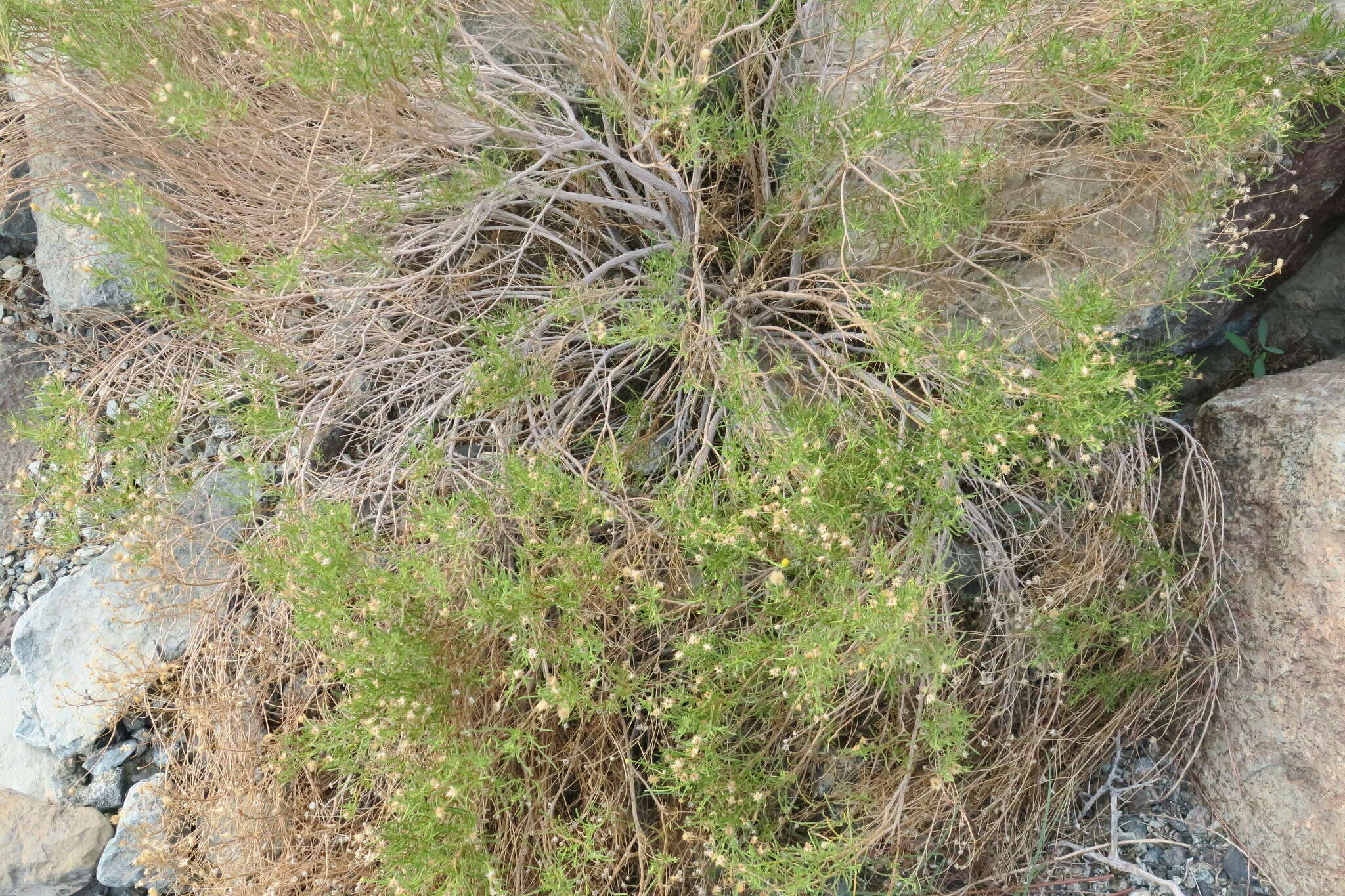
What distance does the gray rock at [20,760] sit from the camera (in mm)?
3172

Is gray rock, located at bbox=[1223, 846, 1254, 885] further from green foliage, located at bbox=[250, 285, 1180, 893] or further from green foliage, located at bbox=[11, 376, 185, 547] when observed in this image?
green foliage, located at bbox=[11, 376, 185, 547]

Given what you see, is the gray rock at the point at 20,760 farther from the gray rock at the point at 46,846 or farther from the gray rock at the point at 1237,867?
the gray rock at the point at 1237,867

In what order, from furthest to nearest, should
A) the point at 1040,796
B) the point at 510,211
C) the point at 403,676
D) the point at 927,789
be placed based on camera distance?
1. the point at 510,211
2. the point at 1040,796
3. the point at 927,789
4. the point at 403,676

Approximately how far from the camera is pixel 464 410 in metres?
2.70

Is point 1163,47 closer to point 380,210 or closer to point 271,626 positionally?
point 380,210

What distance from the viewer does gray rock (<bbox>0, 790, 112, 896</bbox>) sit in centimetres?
299

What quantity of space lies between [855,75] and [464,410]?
Answer: 5.56 feet

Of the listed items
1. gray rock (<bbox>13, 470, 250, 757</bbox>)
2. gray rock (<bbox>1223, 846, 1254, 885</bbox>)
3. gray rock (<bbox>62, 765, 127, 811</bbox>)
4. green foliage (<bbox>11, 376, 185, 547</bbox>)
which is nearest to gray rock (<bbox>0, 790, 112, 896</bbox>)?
gray rock (<bbox>62, 765, 127, 811</bbox>)

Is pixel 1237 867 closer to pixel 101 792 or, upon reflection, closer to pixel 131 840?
pixel 131 840

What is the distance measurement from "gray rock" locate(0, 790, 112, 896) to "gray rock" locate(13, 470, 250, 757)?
210 mm

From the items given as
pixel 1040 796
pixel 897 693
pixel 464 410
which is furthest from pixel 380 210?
pixel 1040 796

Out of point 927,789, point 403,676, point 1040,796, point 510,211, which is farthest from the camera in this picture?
point 510,211

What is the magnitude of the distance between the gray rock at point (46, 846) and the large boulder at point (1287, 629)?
3.80 metres

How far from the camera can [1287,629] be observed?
2.75 meters
